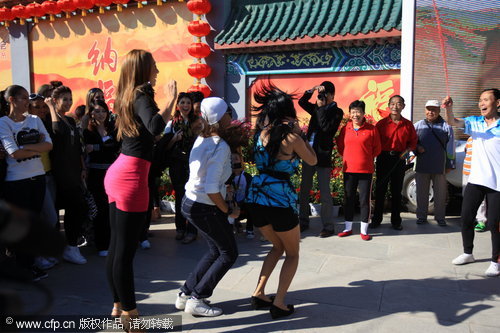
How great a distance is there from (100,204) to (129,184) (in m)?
2.19

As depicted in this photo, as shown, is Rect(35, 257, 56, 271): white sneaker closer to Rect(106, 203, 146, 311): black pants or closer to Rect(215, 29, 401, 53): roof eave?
Rect(106, 203, 146, 311): black pants

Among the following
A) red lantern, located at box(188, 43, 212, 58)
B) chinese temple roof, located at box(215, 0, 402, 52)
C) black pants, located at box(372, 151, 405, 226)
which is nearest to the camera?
black pants, located at box(372, 151, 405, 226)

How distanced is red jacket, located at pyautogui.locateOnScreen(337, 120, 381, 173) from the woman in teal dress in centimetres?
242

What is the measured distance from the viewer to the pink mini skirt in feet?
9.70

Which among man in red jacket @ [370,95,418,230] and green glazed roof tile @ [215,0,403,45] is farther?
green glazed roof tile @ [215,0,403,45]

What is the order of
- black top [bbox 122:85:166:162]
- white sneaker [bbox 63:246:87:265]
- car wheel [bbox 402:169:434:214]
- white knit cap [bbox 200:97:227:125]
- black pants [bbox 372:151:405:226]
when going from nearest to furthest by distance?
black top [bbox 122:85:166:162], white knit cap [bbox 200:97:227:125], white sneaker [bbox 63:246:87:265], black pants [bbox 372:151:405:226], car wheel [bbox 402:169:434:214]

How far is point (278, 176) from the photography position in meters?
3.41

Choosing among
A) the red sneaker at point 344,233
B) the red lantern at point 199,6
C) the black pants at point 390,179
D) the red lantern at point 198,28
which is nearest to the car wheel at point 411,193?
the black pants at point 390,179

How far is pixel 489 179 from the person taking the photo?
4.37 m

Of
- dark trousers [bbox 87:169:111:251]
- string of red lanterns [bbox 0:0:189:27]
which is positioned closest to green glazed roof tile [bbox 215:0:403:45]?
string of red lanterns [bbox 0:0:189:27]

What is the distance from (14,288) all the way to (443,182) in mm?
6117

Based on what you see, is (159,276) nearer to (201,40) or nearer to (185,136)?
(185,136)

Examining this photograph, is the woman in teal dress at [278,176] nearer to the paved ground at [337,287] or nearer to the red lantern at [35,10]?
the paved ground at [337,287]

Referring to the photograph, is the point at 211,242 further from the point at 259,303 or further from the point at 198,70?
the point at 198,70
